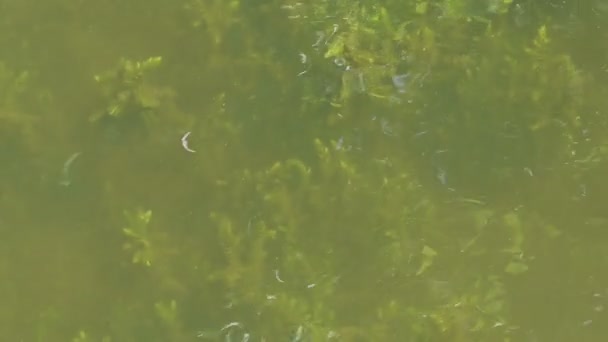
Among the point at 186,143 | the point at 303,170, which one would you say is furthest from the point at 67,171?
the point at 303,170

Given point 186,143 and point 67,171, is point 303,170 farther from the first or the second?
point 67,171

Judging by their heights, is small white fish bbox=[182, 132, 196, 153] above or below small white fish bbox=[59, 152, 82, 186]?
above

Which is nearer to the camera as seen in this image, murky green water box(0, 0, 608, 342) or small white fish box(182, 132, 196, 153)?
murky green water box(0, 0, 608, 342)

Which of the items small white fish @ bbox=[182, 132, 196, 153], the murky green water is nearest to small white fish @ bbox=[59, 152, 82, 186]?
the murky green water

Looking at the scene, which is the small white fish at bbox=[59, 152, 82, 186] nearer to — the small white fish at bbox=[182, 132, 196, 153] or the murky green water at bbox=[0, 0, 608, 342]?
the murky green water at bbox=[0, 0, 608, 342]

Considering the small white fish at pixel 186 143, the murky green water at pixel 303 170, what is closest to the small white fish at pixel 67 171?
the murky green water at pixel 303 170

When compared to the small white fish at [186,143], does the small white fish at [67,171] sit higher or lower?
lower

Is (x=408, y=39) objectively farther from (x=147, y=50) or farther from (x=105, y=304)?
(x=105, y=304)

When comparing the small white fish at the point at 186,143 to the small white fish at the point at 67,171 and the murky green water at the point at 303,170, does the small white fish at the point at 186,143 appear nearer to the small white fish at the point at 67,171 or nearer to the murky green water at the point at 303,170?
the murky green water at the point at 303,170

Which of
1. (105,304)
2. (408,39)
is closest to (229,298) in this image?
(105,304)
